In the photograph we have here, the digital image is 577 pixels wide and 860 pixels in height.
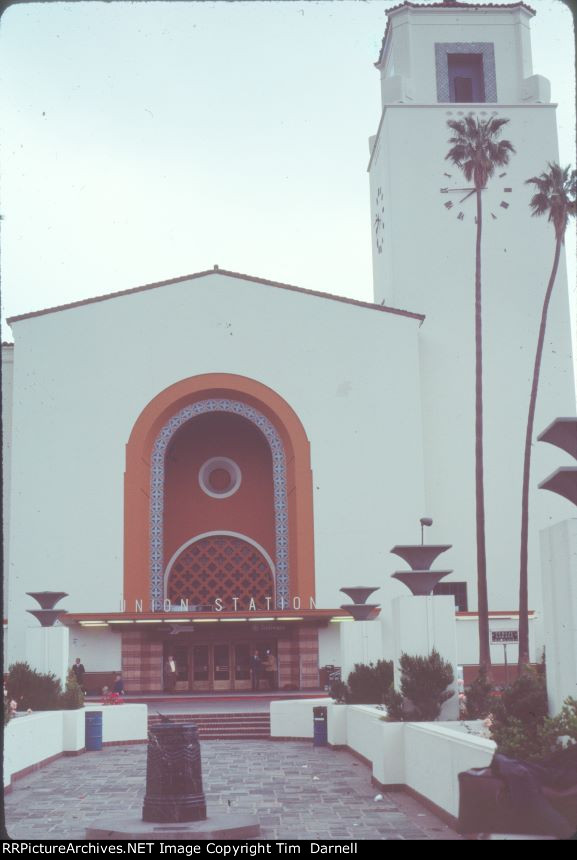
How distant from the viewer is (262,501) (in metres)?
35.7

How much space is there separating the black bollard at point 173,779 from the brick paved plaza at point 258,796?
0.83 metres

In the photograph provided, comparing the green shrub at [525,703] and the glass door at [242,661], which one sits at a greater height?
the green shrub at [525,703]

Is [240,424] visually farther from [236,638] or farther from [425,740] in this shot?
[425,740]

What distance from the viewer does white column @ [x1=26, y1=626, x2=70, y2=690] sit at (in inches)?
866

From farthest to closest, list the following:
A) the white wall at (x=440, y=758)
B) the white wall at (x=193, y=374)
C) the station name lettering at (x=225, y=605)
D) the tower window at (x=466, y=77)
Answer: the tower window at (x=466, y=77), the white wall at (x=193, y=374), the station name lettering at (x=225, y=605), the white wall at (x=440, y=758)

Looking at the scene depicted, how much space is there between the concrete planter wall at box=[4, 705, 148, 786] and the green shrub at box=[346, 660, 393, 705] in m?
5.45

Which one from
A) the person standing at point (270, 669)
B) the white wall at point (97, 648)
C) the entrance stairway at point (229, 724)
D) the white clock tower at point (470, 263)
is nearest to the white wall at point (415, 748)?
the entrance stairway at point (229, 724)

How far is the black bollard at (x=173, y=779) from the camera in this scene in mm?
12008

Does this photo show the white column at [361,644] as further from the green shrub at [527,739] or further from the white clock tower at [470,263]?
the green shrub at [527,739]

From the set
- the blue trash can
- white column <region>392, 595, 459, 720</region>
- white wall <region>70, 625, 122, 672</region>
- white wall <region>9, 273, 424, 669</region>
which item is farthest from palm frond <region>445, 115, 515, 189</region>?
the blue trash can

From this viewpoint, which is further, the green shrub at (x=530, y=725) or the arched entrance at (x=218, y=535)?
the arched entrance at (x=218, y=535)

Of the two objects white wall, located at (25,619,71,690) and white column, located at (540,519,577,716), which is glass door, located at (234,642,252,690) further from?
white column, located at (540,519,577,716)
